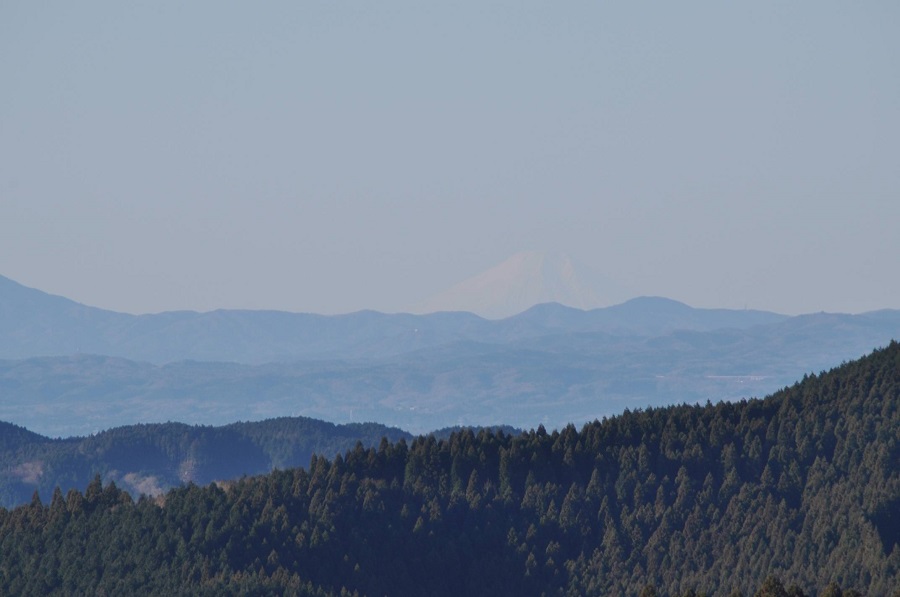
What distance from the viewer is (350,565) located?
439 feet

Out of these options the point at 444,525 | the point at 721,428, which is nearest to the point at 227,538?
the point at 444,525

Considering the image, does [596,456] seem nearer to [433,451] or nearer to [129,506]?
[433,451]

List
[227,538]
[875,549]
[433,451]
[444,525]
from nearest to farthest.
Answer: [875,549] → [227,538] → [444,525] → [433,451]

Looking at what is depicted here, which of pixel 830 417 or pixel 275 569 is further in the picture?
pixel 830 417

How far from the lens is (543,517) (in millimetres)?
145500

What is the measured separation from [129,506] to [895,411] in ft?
193

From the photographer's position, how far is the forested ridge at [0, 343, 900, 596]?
131 m

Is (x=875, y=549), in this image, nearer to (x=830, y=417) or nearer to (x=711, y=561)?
(x=711, y=561)

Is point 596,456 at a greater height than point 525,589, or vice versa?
point 596,456

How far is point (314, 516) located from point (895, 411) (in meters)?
45.5

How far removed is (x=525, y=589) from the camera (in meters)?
138

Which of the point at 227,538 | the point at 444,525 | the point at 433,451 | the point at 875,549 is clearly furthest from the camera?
the point at 433,451

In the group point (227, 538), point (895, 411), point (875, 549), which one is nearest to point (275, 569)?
point (227, 538)

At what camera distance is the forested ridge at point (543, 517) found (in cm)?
13088
